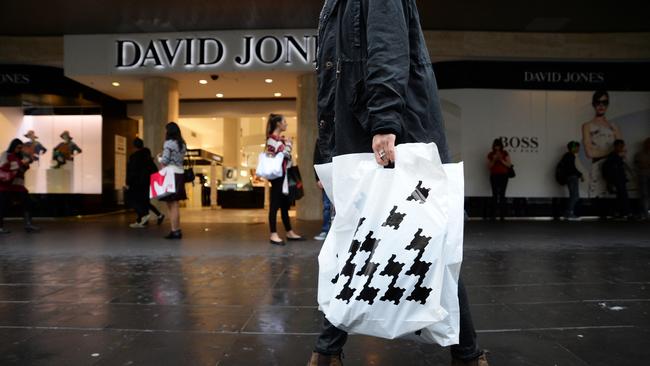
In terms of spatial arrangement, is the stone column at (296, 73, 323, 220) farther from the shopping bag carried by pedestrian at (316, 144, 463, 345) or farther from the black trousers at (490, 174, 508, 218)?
the shopping bag carried by pedestrian at (316, 144, 463, 345)

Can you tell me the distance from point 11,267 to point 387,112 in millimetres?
4818

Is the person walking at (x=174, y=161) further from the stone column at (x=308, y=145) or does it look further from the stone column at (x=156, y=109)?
the stone column at (x=156, y=109)

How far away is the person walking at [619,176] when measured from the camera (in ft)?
35.0

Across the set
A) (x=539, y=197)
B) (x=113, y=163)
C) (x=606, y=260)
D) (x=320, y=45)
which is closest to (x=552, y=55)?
(x=539, y=197)

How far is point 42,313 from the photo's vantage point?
3170 mm

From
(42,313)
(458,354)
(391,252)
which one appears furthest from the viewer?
(42,313)

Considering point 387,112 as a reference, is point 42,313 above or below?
below

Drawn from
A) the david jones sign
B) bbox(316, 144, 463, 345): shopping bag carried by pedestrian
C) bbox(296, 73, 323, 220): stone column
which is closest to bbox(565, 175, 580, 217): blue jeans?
bbox(296, 73, 323, 220): stone column

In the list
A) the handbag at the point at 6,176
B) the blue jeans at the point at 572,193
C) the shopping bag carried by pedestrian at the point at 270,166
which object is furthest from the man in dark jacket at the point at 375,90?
the blue jeans at the point at 572,193

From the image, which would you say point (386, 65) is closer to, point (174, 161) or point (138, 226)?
point (174, 161)

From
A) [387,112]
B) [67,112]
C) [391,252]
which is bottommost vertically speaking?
[391,252]

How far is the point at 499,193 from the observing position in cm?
1100

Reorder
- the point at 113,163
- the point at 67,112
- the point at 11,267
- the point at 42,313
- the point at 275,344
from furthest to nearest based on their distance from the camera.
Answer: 1. the point at 113,163
2. the point at 67,112
3. the point at 11,267
4. the point at 42,313
5. the point at 275,344

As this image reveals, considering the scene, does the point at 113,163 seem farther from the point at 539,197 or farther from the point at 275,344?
the point at 275,344
